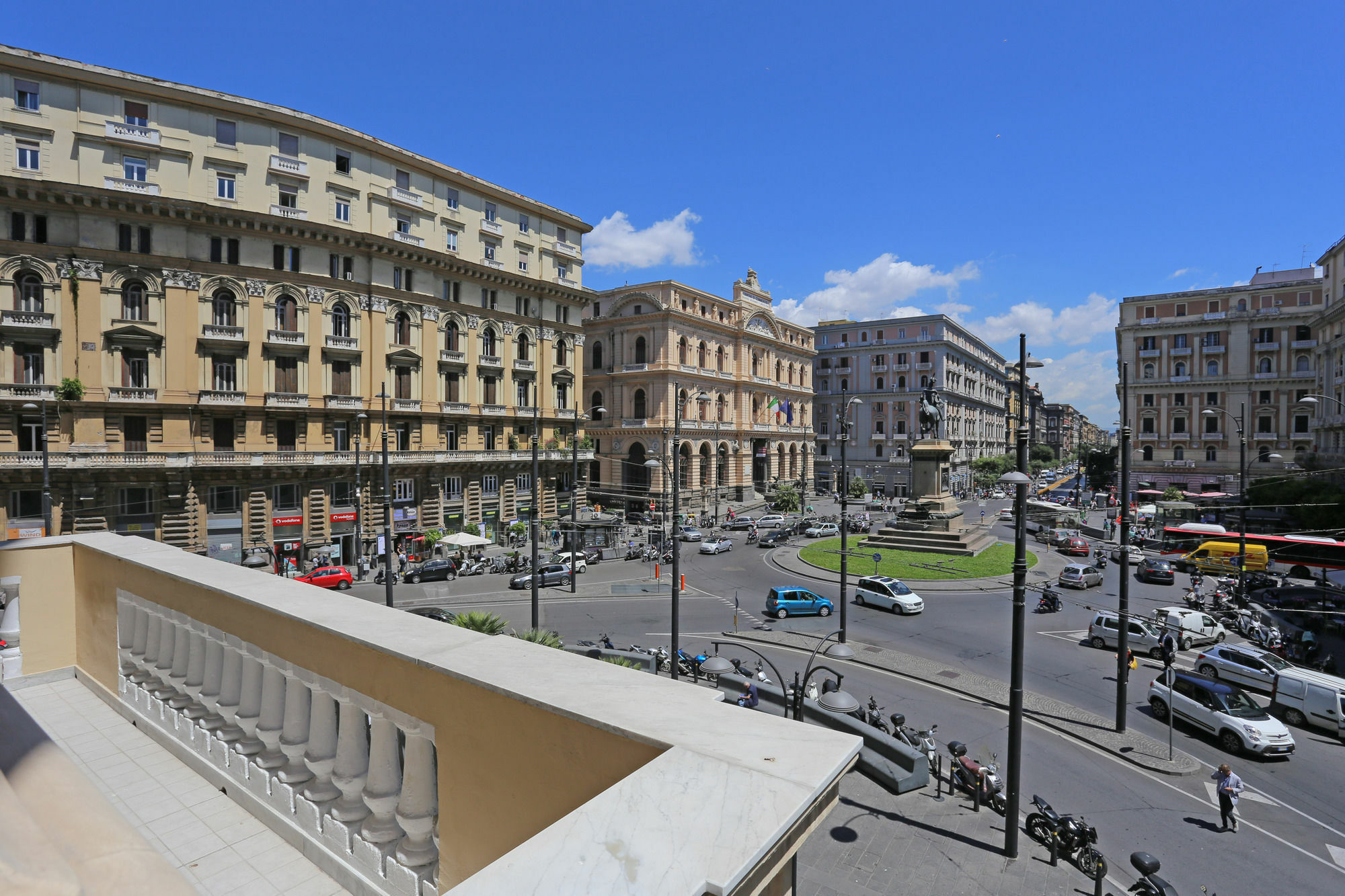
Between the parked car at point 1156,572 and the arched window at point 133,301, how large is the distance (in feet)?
159

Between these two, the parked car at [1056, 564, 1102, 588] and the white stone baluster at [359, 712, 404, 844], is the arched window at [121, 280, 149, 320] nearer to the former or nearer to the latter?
the white stone baluster at [359, 712, 404, 844]

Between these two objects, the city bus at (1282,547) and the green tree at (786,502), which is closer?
the city bus at (1282,547)

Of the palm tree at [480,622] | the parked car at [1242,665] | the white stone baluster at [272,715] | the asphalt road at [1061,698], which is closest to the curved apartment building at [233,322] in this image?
the asphalt road at [1061,698]

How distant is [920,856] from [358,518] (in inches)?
1265

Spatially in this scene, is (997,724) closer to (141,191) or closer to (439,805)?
(439,805)

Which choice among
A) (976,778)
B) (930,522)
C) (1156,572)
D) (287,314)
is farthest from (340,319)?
(1156,572)

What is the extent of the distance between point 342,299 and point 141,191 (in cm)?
932

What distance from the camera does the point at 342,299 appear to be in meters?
36.6

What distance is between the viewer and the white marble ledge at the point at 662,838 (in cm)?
202

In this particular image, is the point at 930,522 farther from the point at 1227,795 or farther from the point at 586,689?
the point at 586,689

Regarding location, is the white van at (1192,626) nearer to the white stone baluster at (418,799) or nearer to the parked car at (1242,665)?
the parked car at (1242,665)

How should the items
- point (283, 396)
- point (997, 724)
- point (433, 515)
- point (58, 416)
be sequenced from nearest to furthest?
point (997, 724)
point (58, 416)
point (283, 396)
point (433, 515)

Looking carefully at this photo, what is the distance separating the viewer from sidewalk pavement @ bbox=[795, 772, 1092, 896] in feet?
32.9

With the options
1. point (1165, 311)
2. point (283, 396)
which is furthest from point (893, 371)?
point (283, 396)
